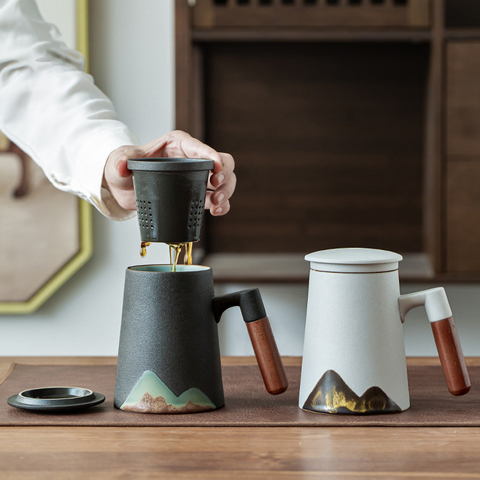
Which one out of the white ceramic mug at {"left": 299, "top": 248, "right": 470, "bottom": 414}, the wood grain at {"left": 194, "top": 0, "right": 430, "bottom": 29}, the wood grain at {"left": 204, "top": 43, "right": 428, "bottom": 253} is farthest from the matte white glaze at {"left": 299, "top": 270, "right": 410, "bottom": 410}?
the wood grain at {"left": 204, "top": 43, "right": 428, "bottom": 253}

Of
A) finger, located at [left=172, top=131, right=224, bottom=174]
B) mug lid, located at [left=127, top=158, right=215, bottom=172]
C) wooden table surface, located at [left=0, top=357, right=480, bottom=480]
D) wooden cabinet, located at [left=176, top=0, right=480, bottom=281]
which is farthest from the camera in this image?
wooden cabinet, located at [left=176, top=0, right=480, bottom=281]

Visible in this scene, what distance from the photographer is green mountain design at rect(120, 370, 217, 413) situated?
2.48 ft

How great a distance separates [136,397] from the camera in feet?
2.51

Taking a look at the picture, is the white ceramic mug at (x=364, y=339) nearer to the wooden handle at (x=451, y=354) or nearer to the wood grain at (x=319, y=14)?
the wooden handle at (x=451, y=354)

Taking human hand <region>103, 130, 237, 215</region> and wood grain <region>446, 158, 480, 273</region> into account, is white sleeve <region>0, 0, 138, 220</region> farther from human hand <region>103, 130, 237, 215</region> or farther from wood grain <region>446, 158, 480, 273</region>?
wood grain <region>446, 158, 480, 273</region>

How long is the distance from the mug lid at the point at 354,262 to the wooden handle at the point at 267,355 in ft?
0.31

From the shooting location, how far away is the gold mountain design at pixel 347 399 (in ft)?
2.46

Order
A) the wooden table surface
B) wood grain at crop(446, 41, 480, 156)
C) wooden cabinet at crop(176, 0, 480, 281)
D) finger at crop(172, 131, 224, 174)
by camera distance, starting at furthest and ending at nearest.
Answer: wooden cabinet at crop(176, 0, 480, 281) < wood grain at crop(446, 41, 480, 156) < finger at crop(172, 131, 224, 174) < the wooden table surface

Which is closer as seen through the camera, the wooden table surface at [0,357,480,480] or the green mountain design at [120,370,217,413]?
the wooden table surface at [0,357,480,480]

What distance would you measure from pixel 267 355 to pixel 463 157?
47.0 inches

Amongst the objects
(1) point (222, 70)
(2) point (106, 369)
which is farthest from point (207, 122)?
(2) point (106, 369)

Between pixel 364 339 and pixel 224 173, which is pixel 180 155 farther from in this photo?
pixel 364 339

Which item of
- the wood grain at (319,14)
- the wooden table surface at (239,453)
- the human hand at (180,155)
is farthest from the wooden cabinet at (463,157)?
the wooden table surface at (239,453)

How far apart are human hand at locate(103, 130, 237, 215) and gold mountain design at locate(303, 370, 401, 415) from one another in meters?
0.31
